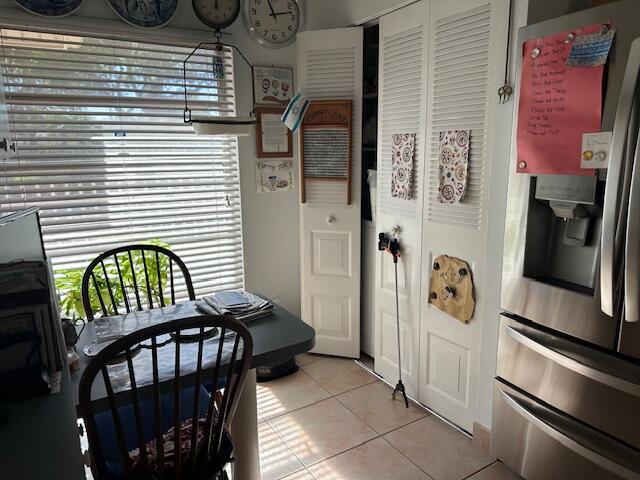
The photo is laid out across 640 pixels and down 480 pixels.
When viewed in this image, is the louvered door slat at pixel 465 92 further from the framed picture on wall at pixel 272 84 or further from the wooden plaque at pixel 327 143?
the framed picture on wall at pixel 272 84

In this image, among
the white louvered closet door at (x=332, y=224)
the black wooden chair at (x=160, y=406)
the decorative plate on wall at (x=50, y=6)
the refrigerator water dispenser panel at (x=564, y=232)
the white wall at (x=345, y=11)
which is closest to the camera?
the black wooden chair at (x=160, y=406)

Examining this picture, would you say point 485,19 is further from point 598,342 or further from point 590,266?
point 598,342

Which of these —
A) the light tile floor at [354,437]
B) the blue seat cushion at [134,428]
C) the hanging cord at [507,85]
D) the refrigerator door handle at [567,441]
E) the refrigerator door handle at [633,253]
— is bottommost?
the light tile floor at [354,437]

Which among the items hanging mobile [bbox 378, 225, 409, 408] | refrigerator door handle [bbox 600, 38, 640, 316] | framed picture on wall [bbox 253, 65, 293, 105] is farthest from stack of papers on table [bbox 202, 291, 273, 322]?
framed picture on wall [bbox 253, 65, 293, 105]

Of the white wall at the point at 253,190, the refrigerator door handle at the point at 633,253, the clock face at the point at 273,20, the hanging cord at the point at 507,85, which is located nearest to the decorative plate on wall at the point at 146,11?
the white wall at the point at 253,190

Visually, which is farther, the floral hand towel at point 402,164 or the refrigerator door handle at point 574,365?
the floral hand towel at point 402,164

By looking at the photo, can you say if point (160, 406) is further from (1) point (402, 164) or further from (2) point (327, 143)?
(2) point (327, 143)

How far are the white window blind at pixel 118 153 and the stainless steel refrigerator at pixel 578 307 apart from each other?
1880mm

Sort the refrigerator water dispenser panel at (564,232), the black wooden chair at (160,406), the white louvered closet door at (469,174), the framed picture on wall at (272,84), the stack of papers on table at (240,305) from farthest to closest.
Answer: the framed picture on wall at (272,84)
the white louvered closet door at (469,174)
the stack of papers on table at (240,305)
the refrigerator water dispenser panel at (564,232)
the black wooden chair at (160,406)

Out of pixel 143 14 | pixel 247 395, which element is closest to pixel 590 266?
pixel 247 395

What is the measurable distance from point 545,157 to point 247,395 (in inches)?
55.2

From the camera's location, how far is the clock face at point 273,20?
2.91 m

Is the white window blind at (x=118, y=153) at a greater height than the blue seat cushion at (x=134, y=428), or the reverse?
the white window blind at (x=118, y=153)

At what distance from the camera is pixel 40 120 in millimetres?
2461
